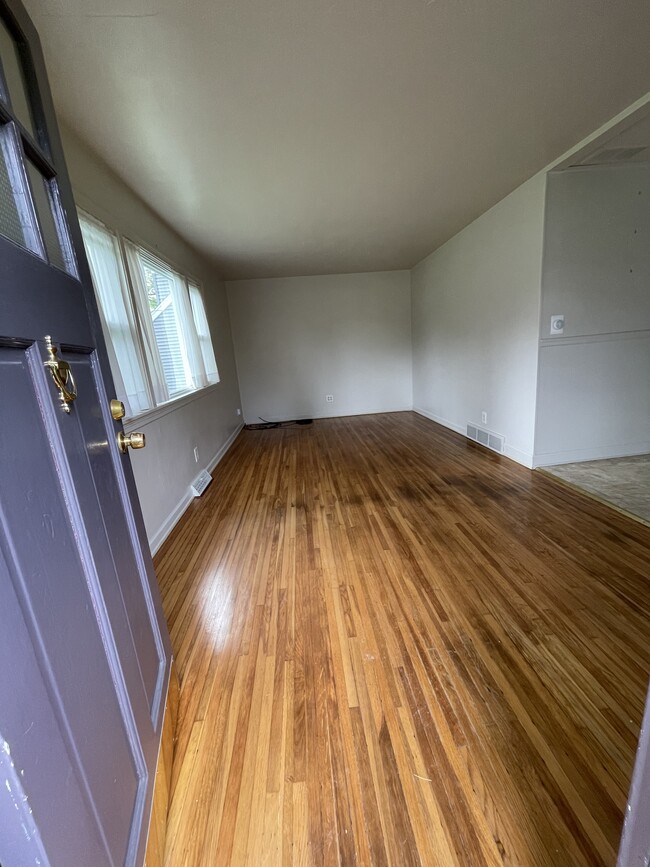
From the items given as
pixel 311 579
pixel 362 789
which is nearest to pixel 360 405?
pixel 311 579

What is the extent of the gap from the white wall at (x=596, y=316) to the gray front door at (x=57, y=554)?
3.13 meters

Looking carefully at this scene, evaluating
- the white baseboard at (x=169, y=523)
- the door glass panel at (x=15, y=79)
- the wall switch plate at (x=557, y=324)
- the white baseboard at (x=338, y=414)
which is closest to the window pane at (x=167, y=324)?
the white baseboard at (x=169, y=523)

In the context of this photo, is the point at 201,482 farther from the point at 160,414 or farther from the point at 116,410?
the point at 116,410

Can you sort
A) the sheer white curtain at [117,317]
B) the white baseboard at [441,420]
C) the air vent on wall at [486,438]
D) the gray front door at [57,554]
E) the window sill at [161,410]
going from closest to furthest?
the gray front door at [57,554]
the sheer white curtain at [117,317]
the window sill at [161,410]
the air vent on wall at [486,438]
the white baseboard at [441,420]

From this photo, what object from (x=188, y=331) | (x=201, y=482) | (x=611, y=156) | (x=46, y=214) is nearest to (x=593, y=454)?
(x=611, y=156)

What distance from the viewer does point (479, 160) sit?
2273 millimetres

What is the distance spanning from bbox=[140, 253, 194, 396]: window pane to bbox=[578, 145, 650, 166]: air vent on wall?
11.0 ft

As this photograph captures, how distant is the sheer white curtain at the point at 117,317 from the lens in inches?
72.3

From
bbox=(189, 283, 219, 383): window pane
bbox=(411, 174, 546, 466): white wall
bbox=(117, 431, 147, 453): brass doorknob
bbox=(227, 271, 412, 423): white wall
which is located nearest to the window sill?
bbox=(189, 283, 219, 383): window pane

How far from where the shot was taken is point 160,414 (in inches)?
95.7

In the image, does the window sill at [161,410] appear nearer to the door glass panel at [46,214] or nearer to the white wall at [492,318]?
the door glass panel at [46,214]

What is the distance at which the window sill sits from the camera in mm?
2016

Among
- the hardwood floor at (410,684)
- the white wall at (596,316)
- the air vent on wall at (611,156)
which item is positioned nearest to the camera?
the hardwood floor at (410,684)

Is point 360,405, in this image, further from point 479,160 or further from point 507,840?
point 507,840
